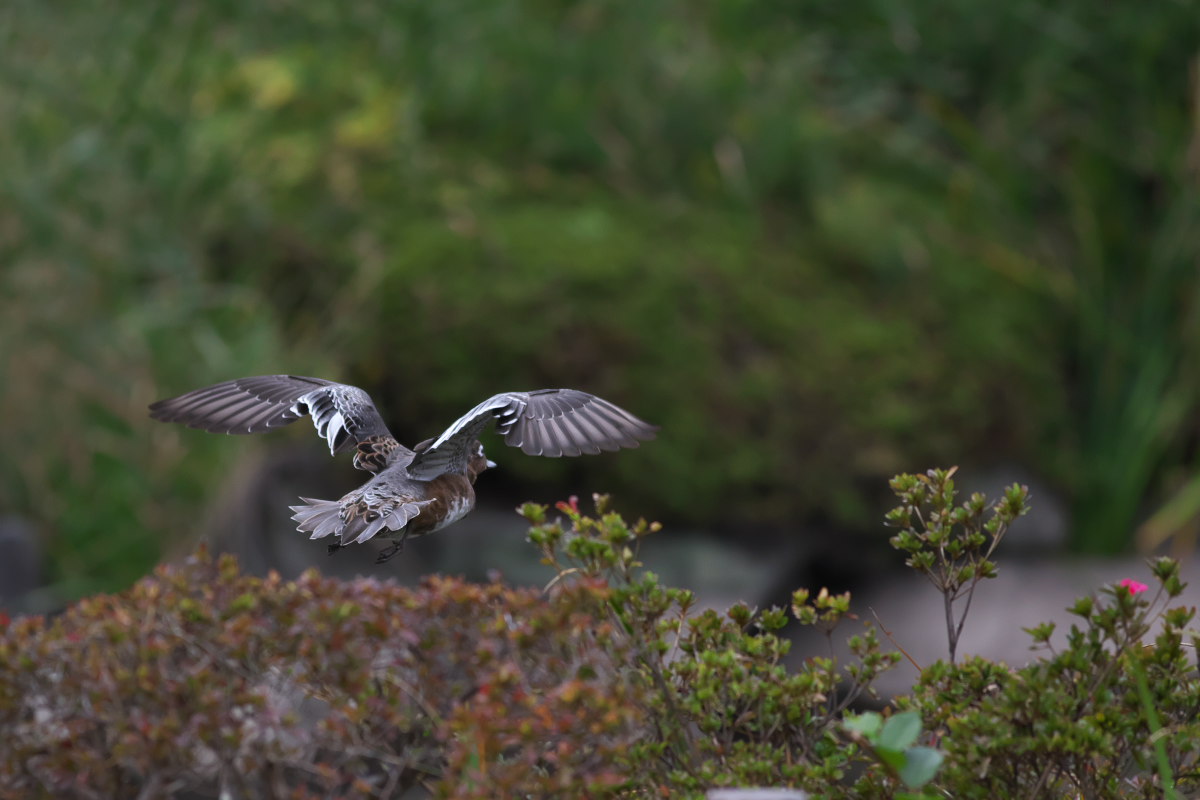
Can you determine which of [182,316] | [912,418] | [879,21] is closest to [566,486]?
[912,418]

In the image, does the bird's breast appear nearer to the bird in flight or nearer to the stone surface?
the bird in flight

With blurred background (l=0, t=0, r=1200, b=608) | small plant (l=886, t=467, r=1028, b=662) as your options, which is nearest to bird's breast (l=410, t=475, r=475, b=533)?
small plant (l=886, t=467, r=1028, b=662)

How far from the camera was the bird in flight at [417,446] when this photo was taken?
7.59 feet

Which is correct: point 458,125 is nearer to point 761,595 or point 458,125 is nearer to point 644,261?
point 644,261

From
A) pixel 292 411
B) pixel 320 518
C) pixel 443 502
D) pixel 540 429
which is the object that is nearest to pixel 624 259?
pixel 292 411

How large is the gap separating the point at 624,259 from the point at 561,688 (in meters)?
3.73

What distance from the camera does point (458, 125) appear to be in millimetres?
6965

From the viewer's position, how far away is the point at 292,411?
2764 mm

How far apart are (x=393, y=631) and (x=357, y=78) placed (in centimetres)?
517

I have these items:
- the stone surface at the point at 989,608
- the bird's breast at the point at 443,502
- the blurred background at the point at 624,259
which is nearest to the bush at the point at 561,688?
the bird's breast at the point at 443,502

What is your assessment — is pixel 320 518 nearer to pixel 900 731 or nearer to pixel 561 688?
pixel 561 688

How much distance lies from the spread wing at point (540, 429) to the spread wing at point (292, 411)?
0.46 ft

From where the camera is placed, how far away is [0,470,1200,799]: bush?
231cm

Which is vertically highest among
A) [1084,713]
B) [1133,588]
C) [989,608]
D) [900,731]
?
[989,608]
